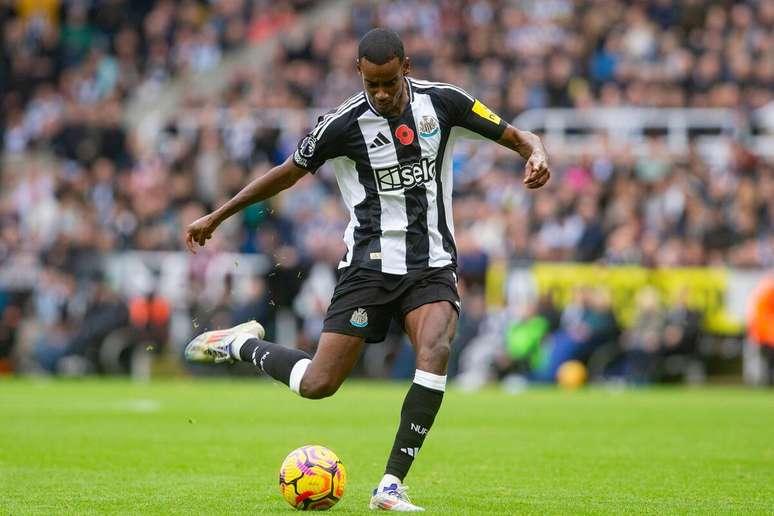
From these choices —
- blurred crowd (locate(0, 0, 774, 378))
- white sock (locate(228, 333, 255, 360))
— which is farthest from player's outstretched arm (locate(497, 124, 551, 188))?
blurred crowd (locate(0, 0, 774, 378))

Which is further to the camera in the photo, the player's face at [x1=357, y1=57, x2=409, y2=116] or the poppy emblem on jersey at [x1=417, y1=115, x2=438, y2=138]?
the poppy emblem on jersey at [x1=417, y1=115, x2=438, y2=138]

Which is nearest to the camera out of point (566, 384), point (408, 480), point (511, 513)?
point (511, 513)

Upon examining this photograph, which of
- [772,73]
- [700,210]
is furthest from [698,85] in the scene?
A: [700,210]

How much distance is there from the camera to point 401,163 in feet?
27.3

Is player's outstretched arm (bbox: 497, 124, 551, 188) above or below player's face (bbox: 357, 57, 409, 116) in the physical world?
below

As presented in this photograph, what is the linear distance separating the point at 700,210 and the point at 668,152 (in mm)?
1790

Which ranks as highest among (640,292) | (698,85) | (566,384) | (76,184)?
(698,85)

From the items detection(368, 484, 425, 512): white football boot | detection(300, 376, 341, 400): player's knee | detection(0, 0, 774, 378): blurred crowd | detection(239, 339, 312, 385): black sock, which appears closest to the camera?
detection(368, 484, 425, 512): white football boot

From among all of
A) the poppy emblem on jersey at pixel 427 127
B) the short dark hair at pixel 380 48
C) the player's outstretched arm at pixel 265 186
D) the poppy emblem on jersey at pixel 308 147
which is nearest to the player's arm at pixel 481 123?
the poppy emblem on jersey at pixel 427 127

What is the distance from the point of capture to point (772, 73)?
25188 millimetres

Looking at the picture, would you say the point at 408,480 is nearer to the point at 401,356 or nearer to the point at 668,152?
the point at 401,356

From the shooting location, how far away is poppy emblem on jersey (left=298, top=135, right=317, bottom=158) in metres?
8.38

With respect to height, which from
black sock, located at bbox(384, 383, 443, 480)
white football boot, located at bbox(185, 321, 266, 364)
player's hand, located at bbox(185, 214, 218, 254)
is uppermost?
player's hand, located at bbox(185, 214, 218, 254)

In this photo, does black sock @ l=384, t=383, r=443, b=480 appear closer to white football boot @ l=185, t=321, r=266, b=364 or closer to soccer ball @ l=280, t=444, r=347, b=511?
soccer ball @ l=280, t=444, r=347, b=511
